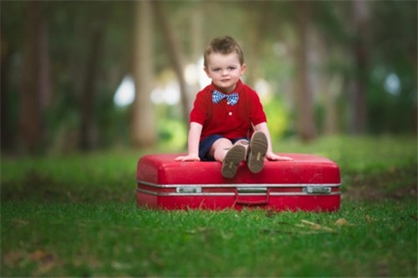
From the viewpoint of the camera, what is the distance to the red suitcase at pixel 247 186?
7754 millimetres

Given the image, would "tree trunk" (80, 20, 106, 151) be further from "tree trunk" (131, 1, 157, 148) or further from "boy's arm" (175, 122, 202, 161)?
"boy's arm" (175, 122, 202, 161)

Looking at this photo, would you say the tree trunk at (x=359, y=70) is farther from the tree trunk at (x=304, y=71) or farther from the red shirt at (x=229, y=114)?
the red shirt at (x=229, y=114)

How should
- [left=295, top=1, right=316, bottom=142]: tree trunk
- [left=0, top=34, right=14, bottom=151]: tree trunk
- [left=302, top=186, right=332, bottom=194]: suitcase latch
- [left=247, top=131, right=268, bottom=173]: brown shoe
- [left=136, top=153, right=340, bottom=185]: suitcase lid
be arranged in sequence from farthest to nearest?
[left=0, top=34, right=14, bottom=151]: tree trunk, [left=295, top=1, right=316, bottom=142]: tree trunk, [left=302, top=186, right=332, bottom=194]: suitcase latch, [left=136, top=153, right=340, bottom=185]: suitcase lid, [left=247, top=131, right=268, bottom=173]: brown shoe

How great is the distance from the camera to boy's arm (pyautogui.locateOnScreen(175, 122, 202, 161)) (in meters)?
8.05

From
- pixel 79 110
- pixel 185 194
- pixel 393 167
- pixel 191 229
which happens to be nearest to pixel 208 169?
pixel 185 194

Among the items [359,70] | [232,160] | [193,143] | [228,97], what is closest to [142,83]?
[359,70]

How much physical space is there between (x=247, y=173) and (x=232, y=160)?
32 cm

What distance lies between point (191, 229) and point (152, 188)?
6.37 feet

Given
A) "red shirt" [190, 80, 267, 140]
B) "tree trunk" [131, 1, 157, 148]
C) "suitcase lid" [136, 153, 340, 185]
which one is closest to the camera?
"suitcase lid" [136, 153, 340, 185]

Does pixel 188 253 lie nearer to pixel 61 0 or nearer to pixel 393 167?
pixel 393 167

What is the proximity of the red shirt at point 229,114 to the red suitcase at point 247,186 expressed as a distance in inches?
27.2

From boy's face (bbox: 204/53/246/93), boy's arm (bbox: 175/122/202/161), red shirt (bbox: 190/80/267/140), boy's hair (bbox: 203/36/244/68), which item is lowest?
boy's arm (bbox: 175/122/202/161)

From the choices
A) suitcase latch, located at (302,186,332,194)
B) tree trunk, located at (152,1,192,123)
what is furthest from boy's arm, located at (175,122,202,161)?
tree trunk, located at (152,1,192,123)

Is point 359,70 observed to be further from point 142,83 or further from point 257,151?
point 257,151
